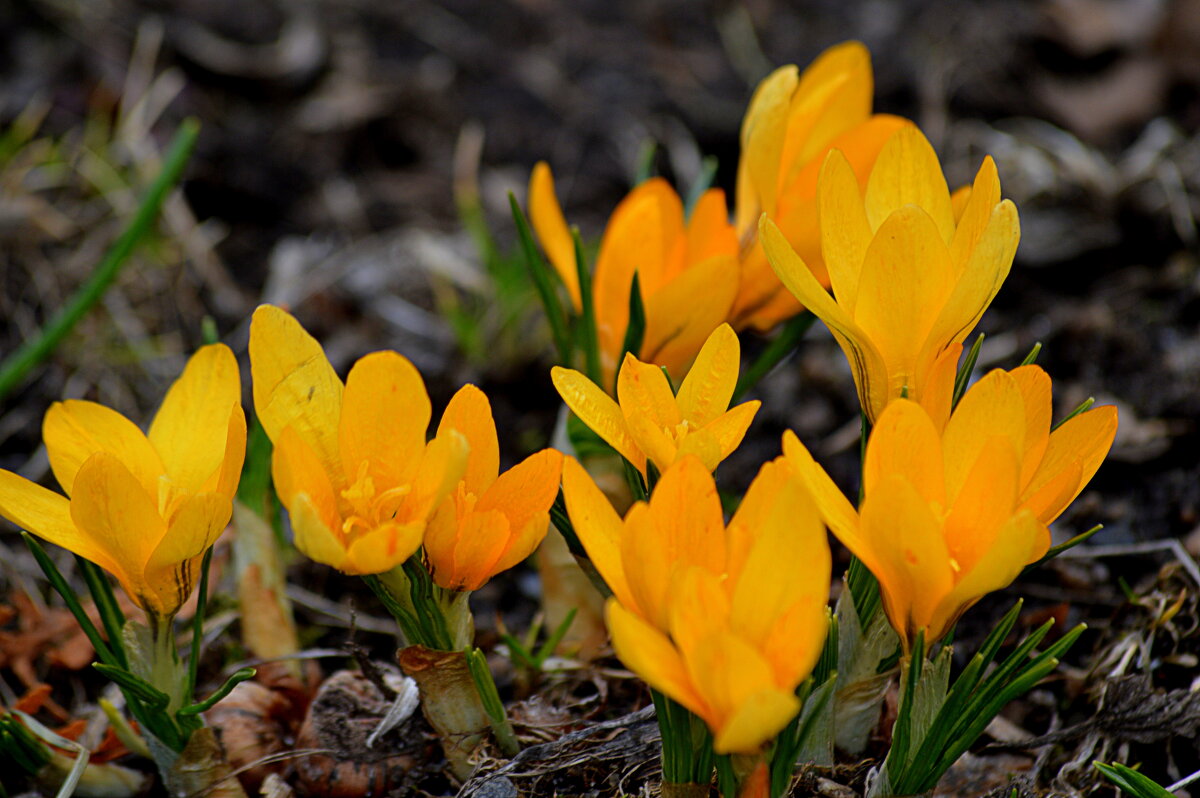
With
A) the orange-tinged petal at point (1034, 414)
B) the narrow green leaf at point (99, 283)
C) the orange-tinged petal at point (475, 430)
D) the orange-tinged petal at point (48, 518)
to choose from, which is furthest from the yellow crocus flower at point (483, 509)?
the narrow green leaf at point (99, 283)

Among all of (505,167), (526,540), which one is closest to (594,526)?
(526,540)

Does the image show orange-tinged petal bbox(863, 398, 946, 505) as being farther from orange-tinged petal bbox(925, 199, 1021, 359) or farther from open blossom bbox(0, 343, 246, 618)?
open blossom bbox(0, 343, 246, 618)

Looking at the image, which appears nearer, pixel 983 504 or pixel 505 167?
pixel 983 504

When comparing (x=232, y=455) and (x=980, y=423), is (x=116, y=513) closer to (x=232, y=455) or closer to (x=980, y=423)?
(x=232, y=455)

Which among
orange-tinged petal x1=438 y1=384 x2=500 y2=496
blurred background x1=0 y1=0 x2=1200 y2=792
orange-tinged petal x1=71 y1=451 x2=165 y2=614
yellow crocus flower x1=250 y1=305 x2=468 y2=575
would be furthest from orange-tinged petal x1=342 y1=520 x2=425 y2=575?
blurred background x1=0 y1=0 x2=1200 y2=792

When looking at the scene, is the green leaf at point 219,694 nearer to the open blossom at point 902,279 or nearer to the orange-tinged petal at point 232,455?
the orange-tinged petal at point 232,455

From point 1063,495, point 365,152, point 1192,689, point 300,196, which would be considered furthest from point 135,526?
point 365,152

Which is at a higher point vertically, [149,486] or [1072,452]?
[149,486]
